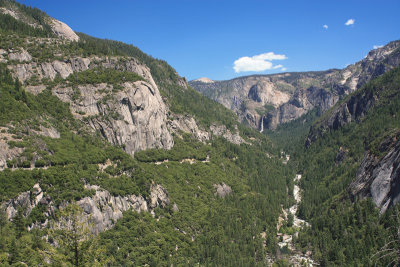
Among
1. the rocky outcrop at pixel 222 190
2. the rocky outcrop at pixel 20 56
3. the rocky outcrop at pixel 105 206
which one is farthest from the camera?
the rocky outcrop at pixel 222 190

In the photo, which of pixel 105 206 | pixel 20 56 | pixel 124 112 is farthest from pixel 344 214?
pixel 20 56

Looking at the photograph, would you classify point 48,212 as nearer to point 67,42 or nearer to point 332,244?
point 332,244

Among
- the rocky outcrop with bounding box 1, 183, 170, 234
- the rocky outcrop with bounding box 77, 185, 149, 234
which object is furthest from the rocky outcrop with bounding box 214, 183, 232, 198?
the rocky outcrop with bounding box 77, 185, 149, 234

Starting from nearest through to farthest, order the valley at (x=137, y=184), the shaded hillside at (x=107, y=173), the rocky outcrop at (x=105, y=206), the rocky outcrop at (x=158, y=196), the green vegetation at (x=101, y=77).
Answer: the shaded hillside at (x=107, y=173) < the valley at (x=137, y=184) < the rocky outcrop at (x=105, y=206) < the rocky outcrop at (x=158, y=196) < the green vegetation at (x=101, y=77)

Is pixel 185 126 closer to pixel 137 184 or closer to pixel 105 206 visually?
pixel 137 184

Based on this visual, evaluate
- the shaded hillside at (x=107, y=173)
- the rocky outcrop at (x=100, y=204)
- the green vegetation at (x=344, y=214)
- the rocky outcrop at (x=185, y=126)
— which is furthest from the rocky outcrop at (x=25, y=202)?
the rocky outcrop at (x=185, y=126)

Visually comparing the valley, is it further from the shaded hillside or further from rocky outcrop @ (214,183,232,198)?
rocky outcrop @ (214,183,232,198)

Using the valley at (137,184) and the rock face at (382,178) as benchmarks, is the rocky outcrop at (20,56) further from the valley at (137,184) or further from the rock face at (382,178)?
the rock face at (382,178)
